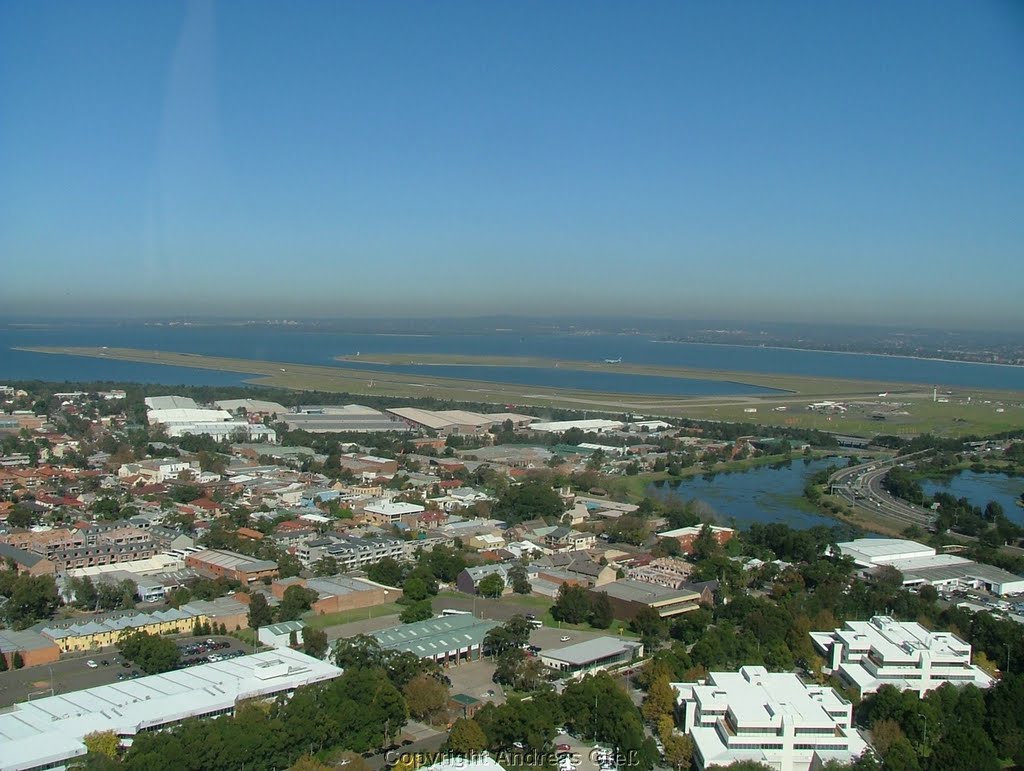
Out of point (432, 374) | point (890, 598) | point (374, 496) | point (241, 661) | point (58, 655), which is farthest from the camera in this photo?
point (432, 374)

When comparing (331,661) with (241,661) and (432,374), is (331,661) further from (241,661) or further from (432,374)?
(432,374)

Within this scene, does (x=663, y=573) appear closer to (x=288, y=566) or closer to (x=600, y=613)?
(x=600, y=613)

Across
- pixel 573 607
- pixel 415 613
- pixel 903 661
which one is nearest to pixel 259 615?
pixel 415 613

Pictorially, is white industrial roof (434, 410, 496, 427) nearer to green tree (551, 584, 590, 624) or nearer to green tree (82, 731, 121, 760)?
green tree (551, 584, 590, 624)

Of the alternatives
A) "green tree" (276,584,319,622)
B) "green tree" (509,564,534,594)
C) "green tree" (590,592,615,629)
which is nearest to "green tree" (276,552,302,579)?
"green tree" (276,584,319,622)

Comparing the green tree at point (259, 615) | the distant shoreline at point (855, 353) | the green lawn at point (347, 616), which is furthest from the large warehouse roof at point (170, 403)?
the distant shoreline at point (855, 353)

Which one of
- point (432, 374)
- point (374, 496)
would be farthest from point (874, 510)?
point (432, 374)
